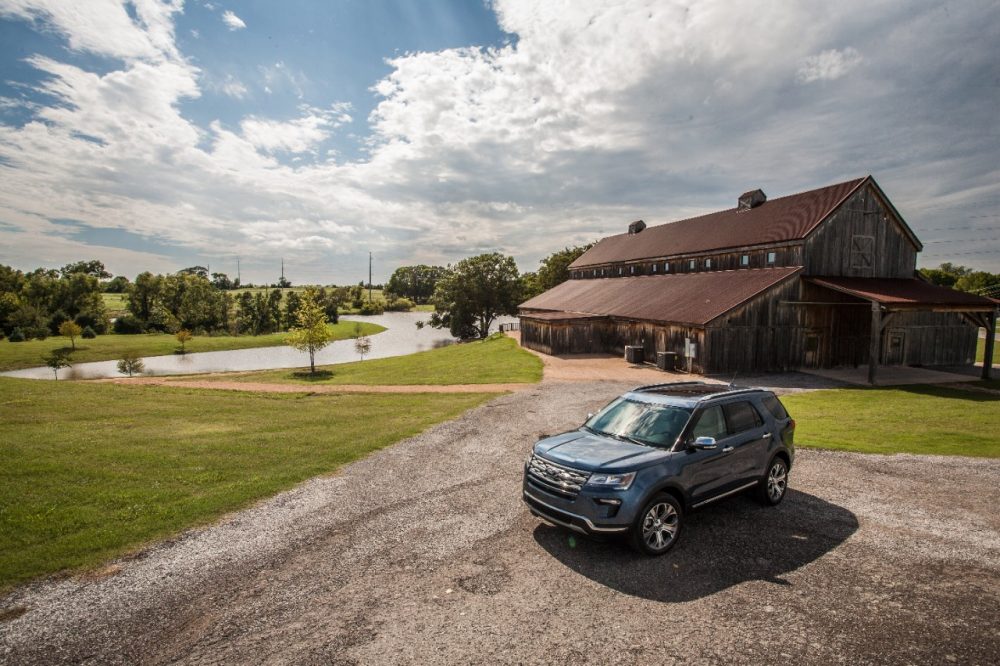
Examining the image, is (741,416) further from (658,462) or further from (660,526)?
(660,526)

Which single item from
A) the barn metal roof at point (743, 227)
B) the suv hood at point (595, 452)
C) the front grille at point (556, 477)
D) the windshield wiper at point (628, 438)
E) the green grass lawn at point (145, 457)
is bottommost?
the green grass lawn at point (145, 457)

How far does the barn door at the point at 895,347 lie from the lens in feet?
101

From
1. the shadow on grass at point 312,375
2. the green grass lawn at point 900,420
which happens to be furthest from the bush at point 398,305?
the green grass lawn at point 900,420

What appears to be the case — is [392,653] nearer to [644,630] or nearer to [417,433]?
[644,630]

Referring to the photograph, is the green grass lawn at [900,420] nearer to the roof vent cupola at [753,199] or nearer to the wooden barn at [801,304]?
the wooden barn at [801,304]

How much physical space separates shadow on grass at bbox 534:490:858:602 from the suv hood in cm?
141

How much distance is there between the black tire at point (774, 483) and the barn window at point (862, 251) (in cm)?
2800

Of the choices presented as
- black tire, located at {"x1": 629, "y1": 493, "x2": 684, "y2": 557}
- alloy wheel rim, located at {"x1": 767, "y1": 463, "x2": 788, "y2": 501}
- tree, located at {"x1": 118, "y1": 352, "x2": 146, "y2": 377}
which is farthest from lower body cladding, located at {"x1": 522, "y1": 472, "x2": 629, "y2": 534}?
tree, located at {"x1": 118, "y1": 352, "x2": 146, "y2": 377}

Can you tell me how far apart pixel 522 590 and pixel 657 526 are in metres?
2.26

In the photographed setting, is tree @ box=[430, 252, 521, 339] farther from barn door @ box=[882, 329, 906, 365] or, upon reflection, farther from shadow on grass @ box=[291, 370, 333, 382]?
barn door @ box=[882, 329, 906, 365]

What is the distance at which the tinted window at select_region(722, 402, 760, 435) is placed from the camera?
330 inches

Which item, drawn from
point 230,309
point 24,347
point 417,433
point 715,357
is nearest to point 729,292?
point 715,357

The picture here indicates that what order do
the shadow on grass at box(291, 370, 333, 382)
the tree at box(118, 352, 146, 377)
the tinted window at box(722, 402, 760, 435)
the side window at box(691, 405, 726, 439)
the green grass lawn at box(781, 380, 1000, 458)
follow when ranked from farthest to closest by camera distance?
the tree at box(118, 352, 146, 377), the shadow on grass at box(291, 370, 333, 382), the green grass lawn at box(781, 380, 1000, 458), the tinted window at box(722, 402, 760, 435), the side window at box(691, 405, 726, 439)

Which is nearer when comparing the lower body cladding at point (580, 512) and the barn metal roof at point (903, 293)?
the lower body cladding at point (580, 512)
